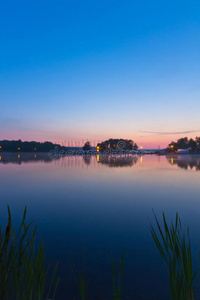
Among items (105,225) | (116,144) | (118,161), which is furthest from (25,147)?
(105,225)

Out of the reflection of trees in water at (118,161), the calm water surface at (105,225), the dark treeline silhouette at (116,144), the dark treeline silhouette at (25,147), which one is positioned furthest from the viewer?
the dark treeline silhouette at (116,144)

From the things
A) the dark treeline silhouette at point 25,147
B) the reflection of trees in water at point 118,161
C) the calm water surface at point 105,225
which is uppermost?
the dark treeline silhouette at point 25,147

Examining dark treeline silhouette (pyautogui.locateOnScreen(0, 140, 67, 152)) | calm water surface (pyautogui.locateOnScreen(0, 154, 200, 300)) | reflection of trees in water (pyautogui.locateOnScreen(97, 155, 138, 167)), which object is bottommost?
calm water surface (pyautogui.locateOnScreen(0, 154, 200, 300))

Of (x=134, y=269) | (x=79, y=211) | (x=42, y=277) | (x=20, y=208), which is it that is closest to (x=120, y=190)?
(x=79, y=211)

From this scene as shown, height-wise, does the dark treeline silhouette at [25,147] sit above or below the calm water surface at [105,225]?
above

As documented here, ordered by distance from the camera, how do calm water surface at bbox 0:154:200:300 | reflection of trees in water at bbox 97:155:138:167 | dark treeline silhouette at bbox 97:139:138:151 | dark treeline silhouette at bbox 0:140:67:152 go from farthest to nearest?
1. dark treeline silhouette at bbox 97:139:138:151
2. dark treeline silhouette at bbox 0:140:67:152
3. reflection of trees in water at bbox 97:155:138:167
4. calm water surface at bbox 0:154:200:300

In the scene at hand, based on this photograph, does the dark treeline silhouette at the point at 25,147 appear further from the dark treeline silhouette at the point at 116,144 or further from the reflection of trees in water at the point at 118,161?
the reflection of trees in water at the point at 118,161

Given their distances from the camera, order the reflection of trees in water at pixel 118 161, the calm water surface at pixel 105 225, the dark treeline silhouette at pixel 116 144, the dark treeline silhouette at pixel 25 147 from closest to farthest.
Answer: the calm water surface at pixel 105 225 < the reflection of trees in water at pixel 118 161 < the dark treeline silhouette at pixel 25 147 < the dark treeline silhouette at pixel 116 144

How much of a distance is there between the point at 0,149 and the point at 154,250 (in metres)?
175

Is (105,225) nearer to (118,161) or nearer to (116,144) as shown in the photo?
(118,161)

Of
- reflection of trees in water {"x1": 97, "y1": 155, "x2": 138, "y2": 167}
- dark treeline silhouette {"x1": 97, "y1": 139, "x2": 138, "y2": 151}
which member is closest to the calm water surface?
Answer: reflection of trees in water {"x1": 97, "y1": 155, "x2": 138, "y2": 167}

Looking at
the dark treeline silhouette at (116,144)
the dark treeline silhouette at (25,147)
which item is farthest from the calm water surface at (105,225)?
the dark treeline silhouette at (116,144)

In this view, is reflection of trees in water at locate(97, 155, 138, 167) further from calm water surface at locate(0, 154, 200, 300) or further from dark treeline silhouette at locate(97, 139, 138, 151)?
dark treeline silhouette at locate(97, 139, 138, 151)

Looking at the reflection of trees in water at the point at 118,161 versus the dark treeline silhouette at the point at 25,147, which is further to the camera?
the dark treeline silhouette at the point at 25,147
